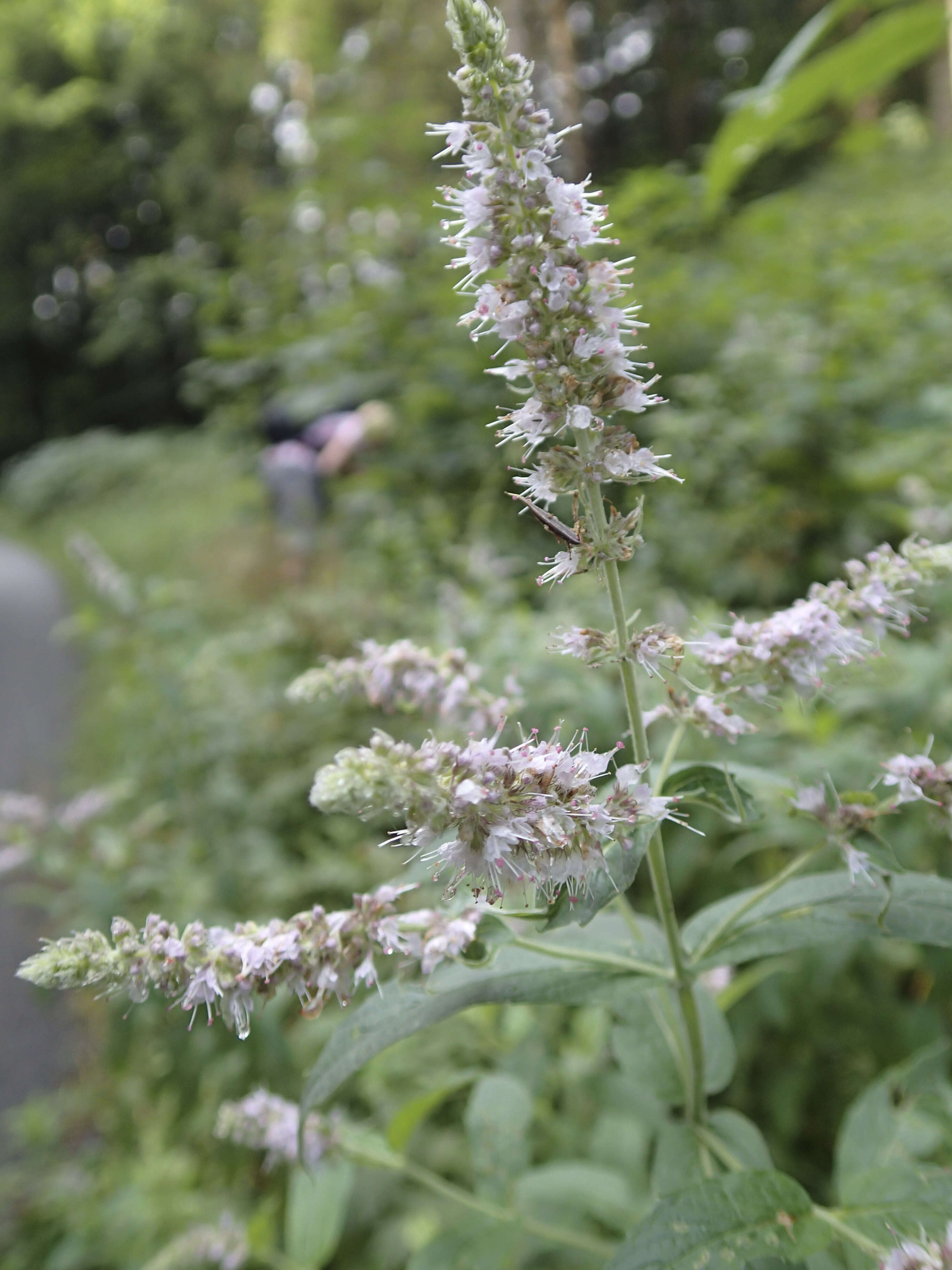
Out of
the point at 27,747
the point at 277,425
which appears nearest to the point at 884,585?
the point at 277,425

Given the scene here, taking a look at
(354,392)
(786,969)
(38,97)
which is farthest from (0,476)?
(786,969)

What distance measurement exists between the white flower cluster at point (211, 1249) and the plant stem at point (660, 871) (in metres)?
1.09

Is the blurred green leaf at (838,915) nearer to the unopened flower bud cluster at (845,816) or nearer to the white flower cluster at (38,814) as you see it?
the unopened flower bud cluster at (845,816)

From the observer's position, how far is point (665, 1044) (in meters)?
1.19

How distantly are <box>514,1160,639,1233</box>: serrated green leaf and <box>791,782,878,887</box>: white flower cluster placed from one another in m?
0.91

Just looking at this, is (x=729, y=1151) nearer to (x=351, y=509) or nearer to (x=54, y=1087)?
(x=54, y=1087)

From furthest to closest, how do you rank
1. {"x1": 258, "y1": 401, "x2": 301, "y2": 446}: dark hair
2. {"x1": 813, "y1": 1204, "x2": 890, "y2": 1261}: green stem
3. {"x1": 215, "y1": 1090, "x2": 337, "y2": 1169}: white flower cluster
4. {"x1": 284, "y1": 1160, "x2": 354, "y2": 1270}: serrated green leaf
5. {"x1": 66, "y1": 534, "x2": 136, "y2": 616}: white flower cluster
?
{"x1": 258, "y1": 401, "x2": 301, "y2": 446}: dark hair < {"x1": 66, "y1": 534, "x2": 136, "y2": 616}: white flower cluster < {"x1": 284, "y1": 1160, "x2": 354, "y2": 1270}: serrated green leaf < {"x1": 215, "y1": 1090, "x2": 337, "y2": 1169}: white flower cluster < {"x1": 813, "y1": 1204, "x2": 890, "y2": 1261}: green stem

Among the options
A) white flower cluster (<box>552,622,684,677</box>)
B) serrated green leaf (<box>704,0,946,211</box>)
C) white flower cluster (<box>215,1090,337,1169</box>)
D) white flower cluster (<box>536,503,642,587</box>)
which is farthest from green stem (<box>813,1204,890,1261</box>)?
serrated green leaf (<box>704,0,946,211</box>)

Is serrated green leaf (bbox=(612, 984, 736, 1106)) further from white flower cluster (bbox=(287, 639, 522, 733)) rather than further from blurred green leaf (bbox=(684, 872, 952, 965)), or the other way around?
white flower cluster (bbox=(287, 639, 522, 733))

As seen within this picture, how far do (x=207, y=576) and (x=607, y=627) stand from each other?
5.24m

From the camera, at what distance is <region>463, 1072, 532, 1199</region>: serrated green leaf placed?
1.41 meters

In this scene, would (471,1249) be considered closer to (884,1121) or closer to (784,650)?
(884,1121)

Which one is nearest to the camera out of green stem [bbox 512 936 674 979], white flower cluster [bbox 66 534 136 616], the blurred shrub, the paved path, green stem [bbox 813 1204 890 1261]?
green stem [bbox 813 1204 890 1261]

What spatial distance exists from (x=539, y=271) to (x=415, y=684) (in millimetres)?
533
